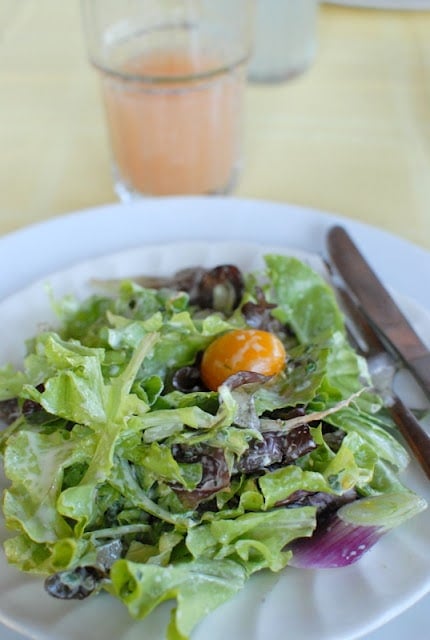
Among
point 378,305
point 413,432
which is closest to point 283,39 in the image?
point 378,305

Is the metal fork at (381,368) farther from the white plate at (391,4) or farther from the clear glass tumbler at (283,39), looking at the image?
the white plate at (391,4)

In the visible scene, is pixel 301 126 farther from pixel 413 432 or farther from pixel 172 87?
pixel 413 432

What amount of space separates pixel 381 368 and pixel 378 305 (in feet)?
0.42

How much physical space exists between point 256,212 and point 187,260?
0.22 m

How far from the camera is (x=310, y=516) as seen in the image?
A: 2.96ft

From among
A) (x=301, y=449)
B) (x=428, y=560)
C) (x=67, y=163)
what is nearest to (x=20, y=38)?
(x=67, y=163)

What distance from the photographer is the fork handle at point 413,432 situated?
1.00m

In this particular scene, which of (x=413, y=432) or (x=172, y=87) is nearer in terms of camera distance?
(x=413, y=432)

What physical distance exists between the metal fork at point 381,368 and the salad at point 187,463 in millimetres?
22

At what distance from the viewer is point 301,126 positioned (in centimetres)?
191

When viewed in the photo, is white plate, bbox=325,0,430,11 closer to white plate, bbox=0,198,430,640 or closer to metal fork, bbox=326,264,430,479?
white plate, bbox=0,198,430,640

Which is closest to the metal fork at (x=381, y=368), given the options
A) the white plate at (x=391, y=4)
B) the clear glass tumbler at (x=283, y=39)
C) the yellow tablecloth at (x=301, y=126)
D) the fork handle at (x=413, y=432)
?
the fork handle at (x=413, y=432)

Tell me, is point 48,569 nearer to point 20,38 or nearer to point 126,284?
point 126,284

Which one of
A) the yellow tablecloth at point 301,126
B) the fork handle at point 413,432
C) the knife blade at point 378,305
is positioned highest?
the yellow tablecloth at point 301,126
